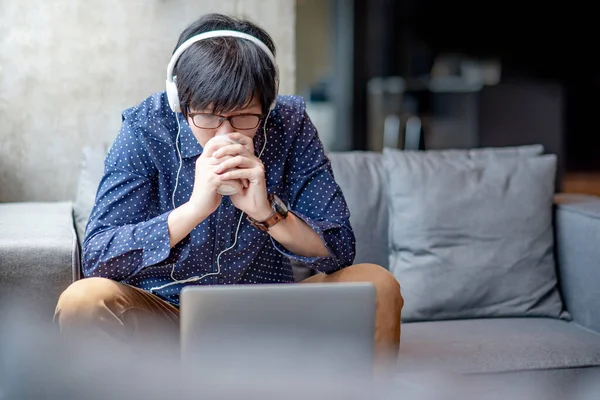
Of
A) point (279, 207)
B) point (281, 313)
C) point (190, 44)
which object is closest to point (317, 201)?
point (279, 207)

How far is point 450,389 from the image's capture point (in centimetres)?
37

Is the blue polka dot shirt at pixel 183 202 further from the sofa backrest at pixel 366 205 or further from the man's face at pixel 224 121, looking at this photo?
the sofa backrest at pixel 366 205

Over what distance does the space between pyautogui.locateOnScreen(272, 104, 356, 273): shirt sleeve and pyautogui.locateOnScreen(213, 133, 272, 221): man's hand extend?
13 centimetres

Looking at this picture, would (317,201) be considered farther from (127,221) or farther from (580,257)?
(580,257)

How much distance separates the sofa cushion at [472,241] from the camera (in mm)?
2057

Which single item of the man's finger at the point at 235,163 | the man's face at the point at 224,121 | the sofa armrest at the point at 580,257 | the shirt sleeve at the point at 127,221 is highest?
the man's face at the point at 224,121

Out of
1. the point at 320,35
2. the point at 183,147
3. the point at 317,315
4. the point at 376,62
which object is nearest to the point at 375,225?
the point at 183,147

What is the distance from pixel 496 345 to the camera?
182cm

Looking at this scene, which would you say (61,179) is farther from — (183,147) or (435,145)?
(435,145)

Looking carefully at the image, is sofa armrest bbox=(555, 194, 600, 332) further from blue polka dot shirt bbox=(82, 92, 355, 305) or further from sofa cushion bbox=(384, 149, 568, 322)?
blue polka dot shirt bbox=(82, 92, 355, 305)

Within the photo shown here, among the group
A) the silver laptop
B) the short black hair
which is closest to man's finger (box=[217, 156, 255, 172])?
the short black hair

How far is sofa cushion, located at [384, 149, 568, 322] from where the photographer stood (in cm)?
206

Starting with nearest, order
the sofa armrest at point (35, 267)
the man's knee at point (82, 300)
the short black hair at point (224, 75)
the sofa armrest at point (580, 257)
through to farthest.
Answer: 1. the man's knee at point (82, 300)
2. the short black hair at point (224, 75)
3. the sofa armrest at point (35, 267)
4. the sofa armrest at point (580, 257)

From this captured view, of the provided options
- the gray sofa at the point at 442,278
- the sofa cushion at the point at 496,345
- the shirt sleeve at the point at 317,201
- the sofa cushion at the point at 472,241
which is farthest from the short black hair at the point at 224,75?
the sofa cushion at the point at 472,241
